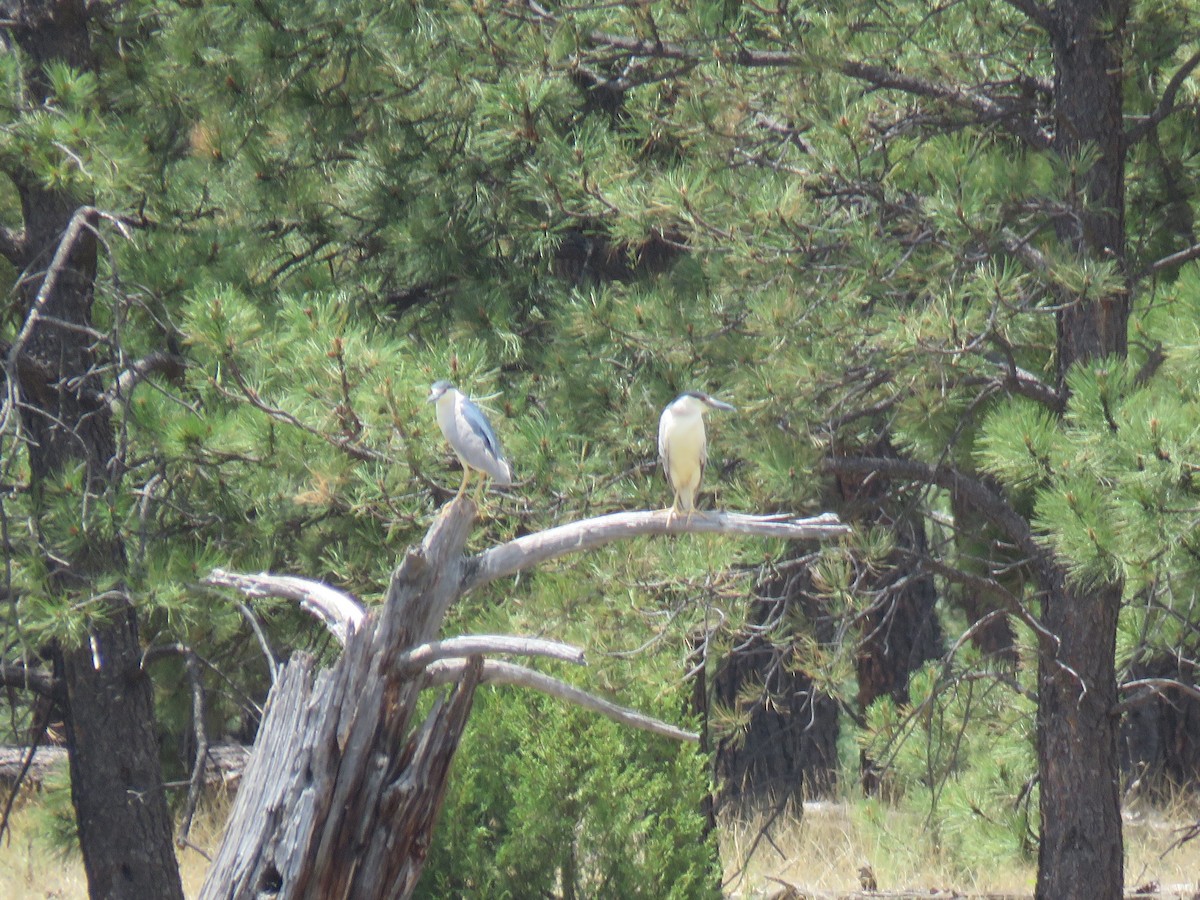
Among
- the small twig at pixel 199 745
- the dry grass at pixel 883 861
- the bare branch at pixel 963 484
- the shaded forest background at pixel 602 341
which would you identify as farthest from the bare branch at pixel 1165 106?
the small twig at pixel 199 745

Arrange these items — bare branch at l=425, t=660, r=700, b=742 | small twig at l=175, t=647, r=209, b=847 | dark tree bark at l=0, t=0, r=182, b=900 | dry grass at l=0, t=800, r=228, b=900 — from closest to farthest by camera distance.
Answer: bare branch at l=425, t=660, r=700, b=742
small twig at l=175, t=647, r=209, b=847
dark tree bark at l=0, t=0, r=182, b=900
dry grass at l=0, t=800, r=228, b=900

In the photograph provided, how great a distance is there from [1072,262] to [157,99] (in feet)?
12.0

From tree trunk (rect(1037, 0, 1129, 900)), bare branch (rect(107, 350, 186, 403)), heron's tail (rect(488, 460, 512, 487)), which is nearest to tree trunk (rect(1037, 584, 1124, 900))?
tree trunk (rect(1037, 0, 1129, 900))

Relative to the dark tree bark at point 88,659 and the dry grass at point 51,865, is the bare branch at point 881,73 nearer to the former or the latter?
the dark tree bark at point 88,659

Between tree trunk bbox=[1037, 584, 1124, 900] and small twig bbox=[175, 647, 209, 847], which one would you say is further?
tree trunk bbox=[1037, 584, 1124, 900]

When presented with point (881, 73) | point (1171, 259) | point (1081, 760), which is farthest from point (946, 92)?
point (1081, 760)

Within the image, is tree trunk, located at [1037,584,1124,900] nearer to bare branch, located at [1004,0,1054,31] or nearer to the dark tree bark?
bare branch, located at [1004,0,1054,31]

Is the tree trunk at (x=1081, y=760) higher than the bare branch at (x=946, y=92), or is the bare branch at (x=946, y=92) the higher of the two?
the bare branch at (x=946, y=92)

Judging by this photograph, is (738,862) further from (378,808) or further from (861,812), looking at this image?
(378,808)

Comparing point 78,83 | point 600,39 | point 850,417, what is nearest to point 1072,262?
point 850,417

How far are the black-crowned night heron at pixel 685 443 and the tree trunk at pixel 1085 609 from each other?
1295 mm

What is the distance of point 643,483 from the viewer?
485 centimetres

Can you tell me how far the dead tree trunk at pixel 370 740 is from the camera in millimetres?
3504

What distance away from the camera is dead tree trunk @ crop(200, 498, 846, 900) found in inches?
138
